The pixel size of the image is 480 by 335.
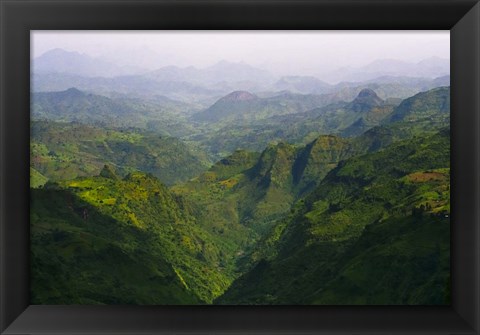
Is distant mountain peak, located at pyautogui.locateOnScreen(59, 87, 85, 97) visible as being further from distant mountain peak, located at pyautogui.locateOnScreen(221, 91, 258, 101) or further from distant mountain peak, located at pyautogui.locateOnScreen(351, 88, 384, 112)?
distant mountain peak, located at pyautogui.locateOnScreen(351, 88, 384, 112)

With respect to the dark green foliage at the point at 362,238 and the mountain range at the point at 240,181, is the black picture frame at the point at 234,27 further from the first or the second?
the dark green foliage at the point at 362,238

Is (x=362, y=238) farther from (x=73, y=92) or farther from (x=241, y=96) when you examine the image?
(x=73, y=92)

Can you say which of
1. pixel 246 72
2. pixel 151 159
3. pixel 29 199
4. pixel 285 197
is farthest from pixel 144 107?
pixel 29 199

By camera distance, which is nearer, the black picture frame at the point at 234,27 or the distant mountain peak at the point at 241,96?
Answer: the black picture frame at the point at 234,27

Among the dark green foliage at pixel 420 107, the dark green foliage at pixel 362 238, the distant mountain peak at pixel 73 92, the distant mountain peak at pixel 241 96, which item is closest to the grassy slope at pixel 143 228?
the dark green foliage at pixel 362 238

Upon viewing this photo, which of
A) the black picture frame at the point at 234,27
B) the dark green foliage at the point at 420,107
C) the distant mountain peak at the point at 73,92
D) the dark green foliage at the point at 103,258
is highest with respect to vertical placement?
the distant mountain peak at the point at 73,92

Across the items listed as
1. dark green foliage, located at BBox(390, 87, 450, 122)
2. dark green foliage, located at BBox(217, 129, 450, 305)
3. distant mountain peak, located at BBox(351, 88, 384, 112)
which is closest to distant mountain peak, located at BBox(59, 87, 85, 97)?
dark green foliage, located at BBox(217, 129, 450, 305)

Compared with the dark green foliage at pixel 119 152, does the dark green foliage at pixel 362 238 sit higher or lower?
lower

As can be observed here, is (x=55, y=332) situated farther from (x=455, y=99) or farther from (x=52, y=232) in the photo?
(x=52, y=232)

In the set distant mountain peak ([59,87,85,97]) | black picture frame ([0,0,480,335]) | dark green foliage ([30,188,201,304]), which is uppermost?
distant mountain peak ([59,87,85,97])
